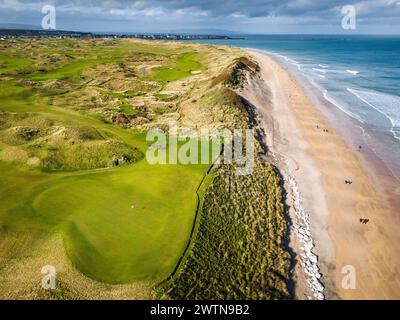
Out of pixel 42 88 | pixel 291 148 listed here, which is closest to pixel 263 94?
pixel 291 148

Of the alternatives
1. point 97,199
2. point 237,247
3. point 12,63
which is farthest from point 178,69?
point 237,247

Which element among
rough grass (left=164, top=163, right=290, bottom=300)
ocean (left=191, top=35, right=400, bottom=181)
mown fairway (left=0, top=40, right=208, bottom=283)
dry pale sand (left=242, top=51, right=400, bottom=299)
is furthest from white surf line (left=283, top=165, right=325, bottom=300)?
ocean (left=191, top=35, right=400, bottom=181)

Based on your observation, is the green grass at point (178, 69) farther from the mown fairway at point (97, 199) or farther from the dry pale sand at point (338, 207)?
the mown fairway at point (97, 199)

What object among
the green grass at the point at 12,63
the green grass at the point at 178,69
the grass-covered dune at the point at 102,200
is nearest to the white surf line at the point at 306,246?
the grass-covered dune at the point at 102,200

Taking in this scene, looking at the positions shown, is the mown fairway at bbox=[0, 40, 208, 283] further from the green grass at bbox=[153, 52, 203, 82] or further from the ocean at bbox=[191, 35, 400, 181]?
the green grass at bbox=[153, 52, 203, 82]

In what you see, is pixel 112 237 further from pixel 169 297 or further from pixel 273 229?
pixel 273 229
